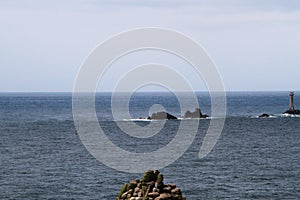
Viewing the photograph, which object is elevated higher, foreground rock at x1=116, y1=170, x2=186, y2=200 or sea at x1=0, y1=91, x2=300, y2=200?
foreground rock at x1=116, y1=170, x2=186, y2=200

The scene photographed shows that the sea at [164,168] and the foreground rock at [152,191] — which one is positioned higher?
the foreground rock at [152,191]

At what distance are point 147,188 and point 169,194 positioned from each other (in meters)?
1.49

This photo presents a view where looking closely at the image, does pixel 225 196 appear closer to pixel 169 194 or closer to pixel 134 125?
pixel 169 194

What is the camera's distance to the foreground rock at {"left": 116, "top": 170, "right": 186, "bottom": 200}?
114ft

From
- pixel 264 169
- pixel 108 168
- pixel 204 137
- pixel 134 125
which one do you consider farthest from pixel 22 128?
pixel 264 169

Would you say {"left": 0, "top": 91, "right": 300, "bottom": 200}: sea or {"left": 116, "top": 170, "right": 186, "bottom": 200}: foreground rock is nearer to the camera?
{"left": 116, "top": 170, "right": 186, "bottom": 200}: foreground rock

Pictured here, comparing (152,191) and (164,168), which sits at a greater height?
(152,191)

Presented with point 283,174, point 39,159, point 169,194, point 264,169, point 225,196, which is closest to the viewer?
point 169,194

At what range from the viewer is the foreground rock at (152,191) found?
114ft

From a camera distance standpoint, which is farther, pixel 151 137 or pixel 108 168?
pixel 151 137

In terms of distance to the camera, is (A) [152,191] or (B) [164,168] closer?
(A) [152,191]

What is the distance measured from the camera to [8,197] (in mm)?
58938

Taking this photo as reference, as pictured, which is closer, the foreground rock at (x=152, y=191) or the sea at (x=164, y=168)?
the foreground rock at (x=152, y=191)

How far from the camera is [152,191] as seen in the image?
3506 cm
